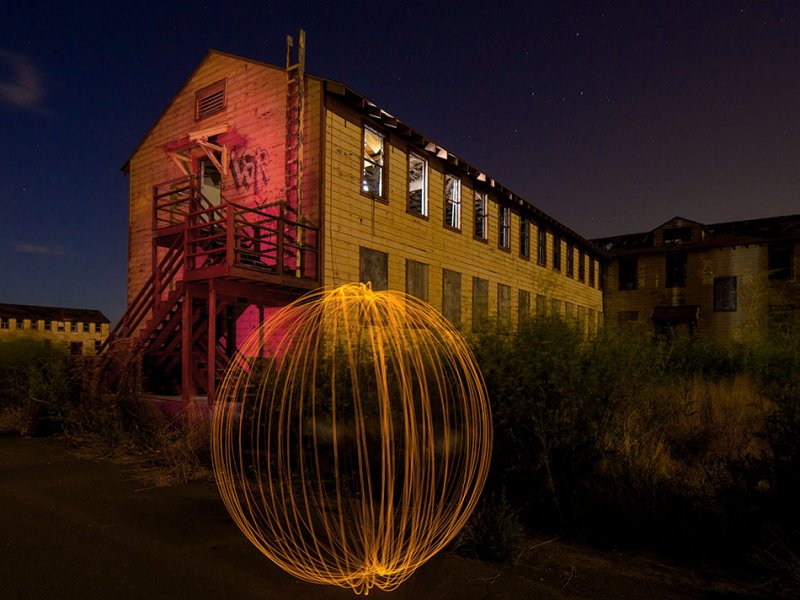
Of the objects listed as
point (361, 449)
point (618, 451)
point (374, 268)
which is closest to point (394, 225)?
point (374, 268)

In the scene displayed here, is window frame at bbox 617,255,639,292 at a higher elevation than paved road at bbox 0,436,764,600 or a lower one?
higher

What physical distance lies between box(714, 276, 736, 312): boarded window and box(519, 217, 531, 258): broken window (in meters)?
13.7

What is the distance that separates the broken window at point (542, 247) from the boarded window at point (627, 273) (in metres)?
10.7

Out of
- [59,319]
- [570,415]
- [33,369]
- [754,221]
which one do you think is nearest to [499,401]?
[570,415]

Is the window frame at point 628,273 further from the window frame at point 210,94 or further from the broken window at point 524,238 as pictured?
the window frame at point 210,94

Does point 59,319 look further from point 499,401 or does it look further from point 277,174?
point 499,401

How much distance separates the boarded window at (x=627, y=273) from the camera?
1212 inches

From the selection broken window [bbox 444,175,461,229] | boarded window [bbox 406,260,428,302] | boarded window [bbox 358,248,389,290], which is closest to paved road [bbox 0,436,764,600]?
boarded window [bbox 358,248,389,290]

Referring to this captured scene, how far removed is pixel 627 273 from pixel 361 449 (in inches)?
1132

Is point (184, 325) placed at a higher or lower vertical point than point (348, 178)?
lower

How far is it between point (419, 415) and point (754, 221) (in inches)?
1263

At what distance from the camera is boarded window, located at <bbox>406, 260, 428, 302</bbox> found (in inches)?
581

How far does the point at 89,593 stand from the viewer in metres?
3.93

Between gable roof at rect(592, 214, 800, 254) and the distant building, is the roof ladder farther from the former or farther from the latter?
the distant building
